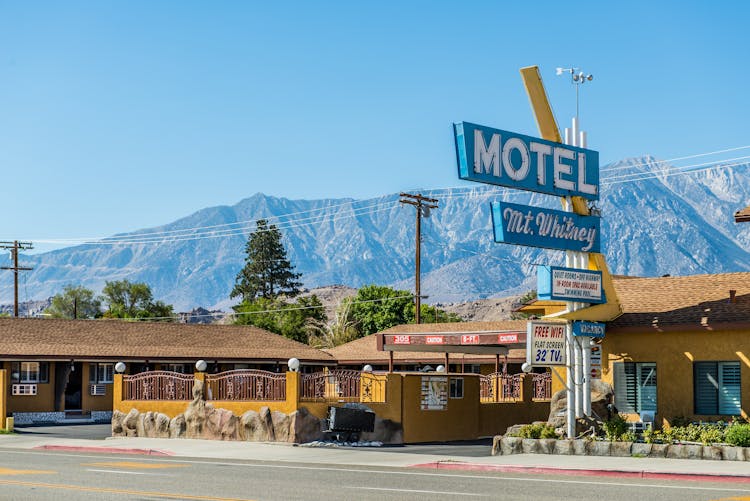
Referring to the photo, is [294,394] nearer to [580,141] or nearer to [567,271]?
[567,271]

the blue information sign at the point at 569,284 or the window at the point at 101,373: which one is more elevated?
the blue information sign at the point at 569,284

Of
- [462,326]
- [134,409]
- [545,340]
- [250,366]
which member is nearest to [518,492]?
[545,340]

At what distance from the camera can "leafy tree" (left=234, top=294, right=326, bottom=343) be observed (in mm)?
105812

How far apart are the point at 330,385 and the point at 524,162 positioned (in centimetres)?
914

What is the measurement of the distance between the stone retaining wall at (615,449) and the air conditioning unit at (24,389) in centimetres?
3019

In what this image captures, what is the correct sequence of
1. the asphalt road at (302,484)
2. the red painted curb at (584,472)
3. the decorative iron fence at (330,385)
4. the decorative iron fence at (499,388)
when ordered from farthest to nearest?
the decorative iron fence at (499,388) < the decorative iron fence at (330,385) < the red painted curb at (584,472) < the asphalt road at (302,484)

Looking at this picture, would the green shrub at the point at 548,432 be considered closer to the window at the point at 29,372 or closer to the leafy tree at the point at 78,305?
the window at the point at 29,372

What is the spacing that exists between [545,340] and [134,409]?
14590 millimetres

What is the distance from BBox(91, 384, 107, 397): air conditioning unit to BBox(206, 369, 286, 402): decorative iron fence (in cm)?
2096

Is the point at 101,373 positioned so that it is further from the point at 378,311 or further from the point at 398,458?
the point at 378,311

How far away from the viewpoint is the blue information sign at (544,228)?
28.2 metres

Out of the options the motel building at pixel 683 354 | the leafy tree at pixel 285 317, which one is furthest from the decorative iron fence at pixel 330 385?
the leafy tree at pixel 285 317

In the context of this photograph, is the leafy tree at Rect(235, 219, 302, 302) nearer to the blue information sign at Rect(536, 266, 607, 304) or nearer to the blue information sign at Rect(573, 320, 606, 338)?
the blue information sign at Rect(536, 266, 607, 304)

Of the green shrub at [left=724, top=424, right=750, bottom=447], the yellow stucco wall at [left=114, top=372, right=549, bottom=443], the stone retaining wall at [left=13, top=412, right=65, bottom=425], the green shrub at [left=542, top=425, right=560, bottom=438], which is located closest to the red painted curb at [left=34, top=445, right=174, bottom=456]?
the yellow stucco wall at [left=114, top=372, right=549, bottom=443]
